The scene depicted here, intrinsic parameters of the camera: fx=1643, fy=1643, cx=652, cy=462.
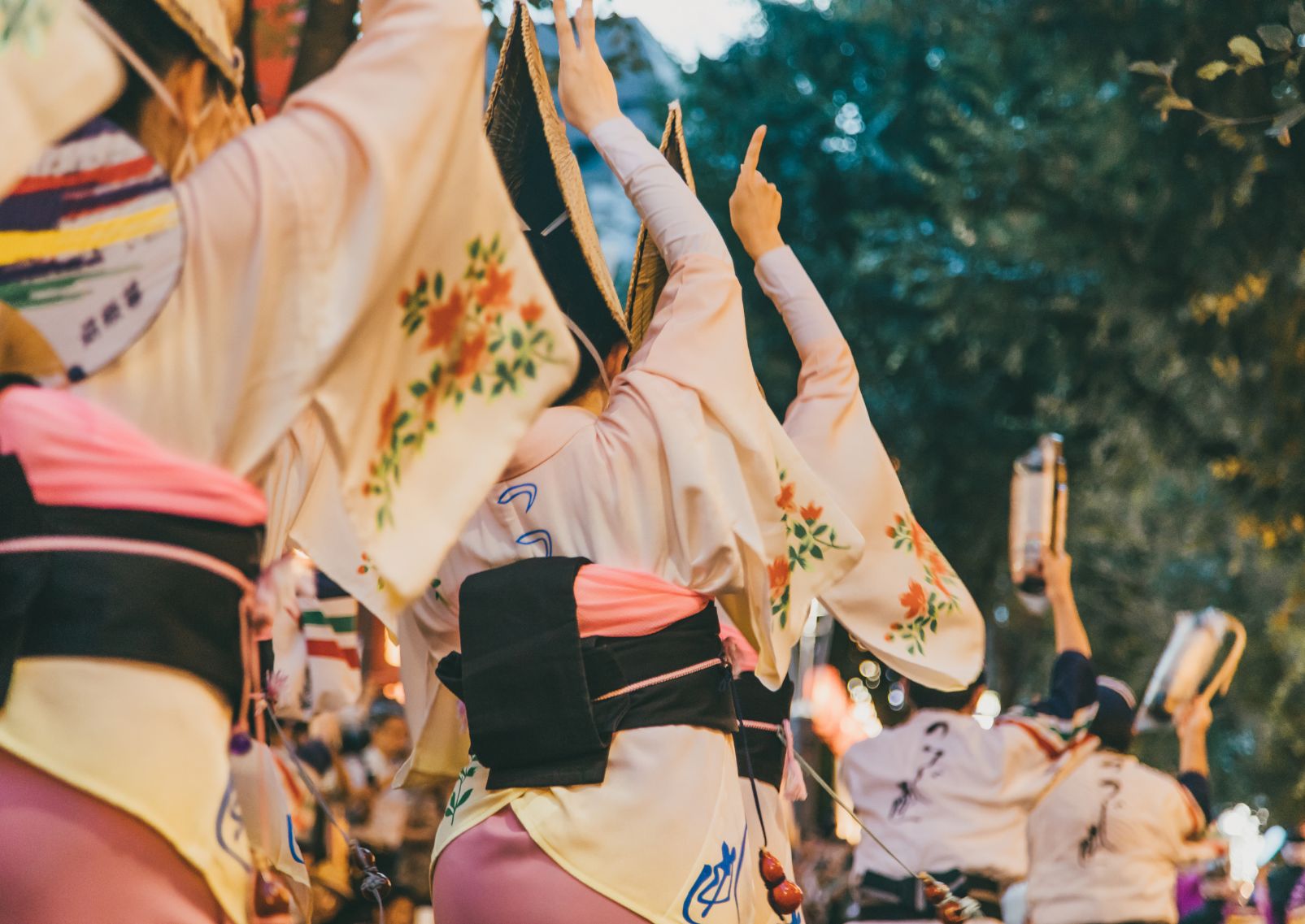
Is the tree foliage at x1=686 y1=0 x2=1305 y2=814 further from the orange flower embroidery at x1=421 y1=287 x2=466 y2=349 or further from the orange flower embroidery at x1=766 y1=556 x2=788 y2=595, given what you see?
the orange flower embroidery at x1=421 y1=287 x2=466 y2=349

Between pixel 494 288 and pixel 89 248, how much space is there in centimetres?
56

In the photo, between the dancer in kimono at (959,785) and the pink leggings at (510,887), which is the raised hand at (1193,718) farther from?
the pink leggings at (510,887)

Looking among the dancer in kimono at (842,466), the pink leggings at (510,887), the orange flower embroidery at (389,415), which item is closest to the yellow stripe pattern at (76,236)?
the orange flower embroidery at (389,415)

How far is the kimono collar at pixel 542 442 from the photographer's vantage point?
3270 millimetres

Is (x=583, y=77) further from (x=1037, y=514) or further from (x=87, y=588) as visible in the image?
(x=1037, y=514)

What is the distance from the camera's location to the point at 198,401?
6.48ft

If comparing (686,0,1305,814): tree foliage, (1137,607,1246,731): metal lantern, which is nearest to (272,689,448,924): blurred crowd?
(1137,607,1246,731): metal lantern

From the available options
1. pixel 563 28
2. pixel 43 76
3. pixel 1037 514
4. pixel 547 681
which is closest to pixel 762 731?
pixel 547 681

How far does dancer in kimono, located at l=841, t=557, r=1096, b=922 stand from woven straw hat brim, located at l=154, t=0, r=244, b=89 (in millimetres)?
4350

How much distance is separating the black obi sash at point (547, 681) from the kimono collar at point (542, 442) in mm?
204

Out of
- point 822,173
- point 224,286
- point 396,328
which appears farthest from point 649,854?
point 822,173

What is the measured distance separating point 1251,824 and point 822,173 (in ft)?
33.4

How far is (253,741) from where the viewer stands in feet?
7.22

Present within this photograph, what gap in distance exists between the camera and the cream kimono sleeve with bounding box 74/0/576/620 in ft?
6.55
